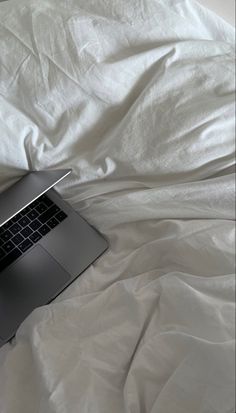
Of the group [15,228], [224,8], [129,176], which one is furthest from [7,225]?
[224,8]

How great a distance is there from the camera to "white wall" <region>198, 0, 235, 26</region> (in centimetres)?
63

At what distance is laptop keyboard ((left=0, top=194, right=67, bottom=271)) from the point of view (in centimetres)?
66

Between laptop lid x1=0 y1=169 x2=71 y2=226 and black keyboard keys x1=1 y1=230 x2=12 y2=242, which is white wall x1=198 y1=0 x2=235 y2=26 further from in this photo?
black keyboard keys x1=1 y1=230 x2=12 y2=242

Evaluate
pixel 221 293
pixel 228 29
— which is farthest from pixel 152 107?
pixel 221 293

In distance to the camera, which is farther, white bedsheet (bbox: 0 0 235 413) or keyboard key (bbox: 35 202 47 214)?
keyboard key (bbox: 35 202 47 214)

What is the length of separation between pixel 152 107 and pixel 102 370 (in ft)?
1.29

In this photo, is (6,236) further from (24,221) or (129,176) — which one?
(129,176)

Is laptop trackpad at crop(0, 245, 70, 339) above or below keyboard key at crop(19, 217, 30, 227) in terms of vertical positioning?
below

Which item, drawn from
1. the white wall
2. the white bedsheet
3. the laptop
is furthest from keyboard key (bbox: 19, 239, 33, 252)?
the white wall

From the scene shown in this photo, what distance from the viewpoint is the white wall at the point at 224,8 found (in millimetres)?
628

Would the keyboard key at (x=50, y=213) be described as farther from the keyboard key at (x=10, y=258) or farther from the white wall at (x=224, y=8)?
the white wall at (x=224, y=8)

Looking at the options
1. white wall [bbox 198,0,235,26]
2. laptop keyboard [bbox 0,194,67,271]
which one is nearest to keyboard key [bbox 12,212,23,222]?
laptop keyboard [bbox 0,194,67,271]

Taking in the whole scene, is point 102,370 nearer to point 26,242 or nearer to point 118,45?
point 26,242

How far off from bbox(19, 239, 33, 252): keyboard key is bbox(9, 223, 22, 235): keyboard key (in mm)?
23
